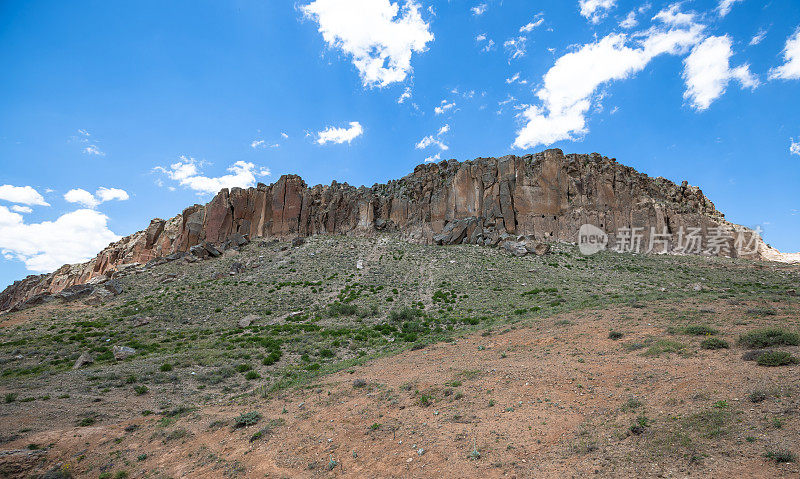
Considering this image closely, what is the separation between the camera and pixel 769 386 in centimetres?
817

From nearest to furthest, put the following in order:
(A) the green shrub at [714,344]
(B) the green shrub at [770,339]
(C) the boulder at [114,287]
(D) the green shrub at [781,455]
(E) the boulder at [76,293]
A: (D) the green shrub at [781,455], (B) the green shrub at [770,339], (A) the green shrub at [714,344], (E) the boulder at [76,293], (C) the boulder at [114,287]

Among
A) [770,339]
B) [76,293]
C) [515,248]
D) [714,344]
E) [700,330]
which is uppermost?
[515,248]

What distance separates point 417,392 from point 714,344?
997 cm

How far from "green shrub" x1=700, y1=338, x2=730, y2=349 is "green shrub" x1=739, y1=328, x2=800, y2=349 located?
45 cm

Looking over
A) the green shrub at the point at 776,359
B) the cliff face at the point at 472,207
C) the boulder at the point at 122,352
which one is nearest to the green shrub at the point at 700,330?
the green shrub at the point at 776,359

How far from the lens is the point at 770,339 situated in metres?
10.9

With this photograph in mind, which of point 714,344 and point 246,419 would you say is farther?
point 246,419

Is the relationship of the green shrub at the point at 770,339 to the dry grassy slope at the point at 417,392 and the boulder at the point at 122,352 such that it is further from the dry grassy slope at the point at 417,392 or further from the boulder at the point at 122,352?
the boulder at the point at 122,352

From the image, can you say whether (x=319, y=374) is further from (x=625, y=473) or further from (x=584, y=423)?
(x=625, y=473)

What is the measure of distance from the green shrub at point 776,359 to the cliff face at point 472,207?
1655 inches

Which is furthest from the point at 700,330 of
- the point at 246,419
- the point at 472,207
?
the point at 472,207

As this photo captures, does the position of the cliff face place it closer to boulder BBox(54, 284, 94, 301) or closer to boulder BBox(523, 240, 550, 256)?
boulder BBox(523, 240, 550, 256)

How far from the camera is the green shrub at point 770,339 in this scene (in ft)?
35.0

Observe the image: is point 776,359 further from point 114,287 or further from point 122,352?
point 114,287
